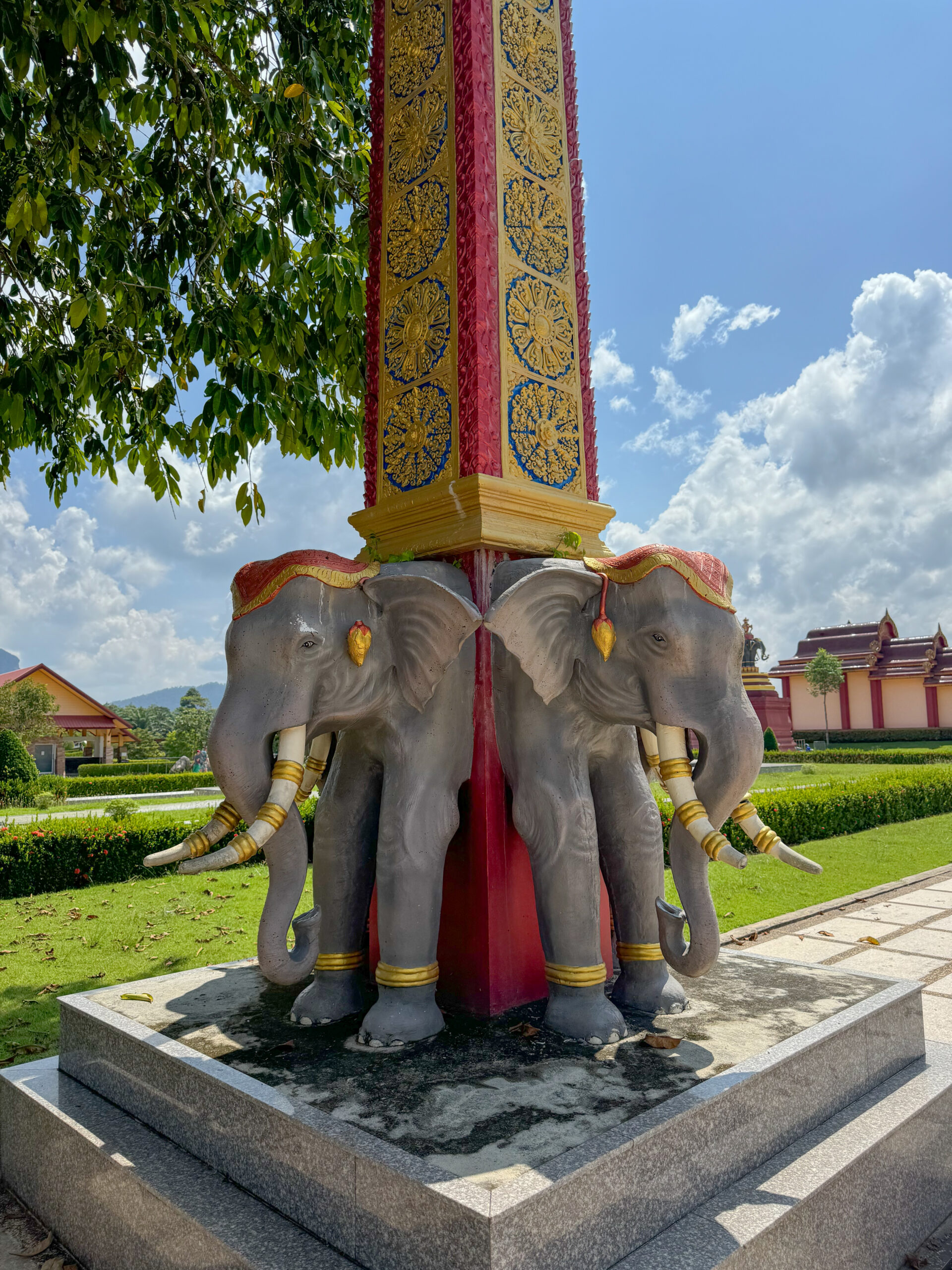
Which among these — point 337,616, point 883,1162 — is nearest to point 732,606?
point 337,616

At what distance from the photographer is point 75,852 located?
29.4ft

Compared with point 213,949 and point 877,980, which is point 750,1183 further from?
point 213,949

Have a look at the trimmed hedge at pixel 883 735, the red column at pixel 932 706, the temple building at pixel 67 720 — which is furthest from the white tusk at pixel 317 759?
the red column at pixel 932 706

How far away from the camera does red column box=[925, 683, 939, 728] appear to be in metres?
35.2

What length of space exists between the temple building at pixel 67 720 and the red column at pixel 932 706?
33.2 metres

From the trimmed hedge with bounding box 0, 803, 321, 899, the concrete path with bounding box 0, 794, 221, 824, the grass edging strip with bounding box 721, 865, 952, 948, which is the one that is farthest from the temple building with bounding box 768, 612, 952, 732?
the trimmed hedge with bounding box 0, 803, 321, 899

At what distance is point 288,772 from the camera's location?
2.55 m

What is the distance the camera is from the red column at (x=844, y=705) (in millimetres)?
37469

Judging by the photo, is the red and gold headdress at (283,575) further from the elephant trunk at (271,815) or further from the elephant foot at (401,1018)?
the elephant foot at (401,1018)

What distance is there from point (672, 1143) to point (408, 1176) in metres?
0.65

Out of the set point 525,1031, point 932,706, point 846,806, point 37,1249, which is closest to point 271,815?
point 525,1031

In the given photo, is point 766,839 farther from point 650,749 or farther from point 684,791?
point 650,749

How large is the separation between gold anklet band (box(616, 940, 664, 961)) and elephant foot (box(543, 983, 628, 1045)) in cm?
28

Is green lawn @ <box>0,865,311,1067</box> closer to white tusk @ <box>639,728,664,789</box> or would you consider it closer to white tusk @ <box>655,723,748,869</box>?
white tusk @ <box>639,728,664,789</box>
